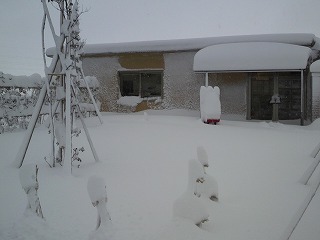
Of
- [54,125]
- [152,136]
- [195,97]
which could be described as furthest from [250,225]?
[195,97]

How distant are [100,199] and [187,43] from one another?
1145 centimetres

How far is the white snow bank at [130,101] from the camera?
45.2 ft

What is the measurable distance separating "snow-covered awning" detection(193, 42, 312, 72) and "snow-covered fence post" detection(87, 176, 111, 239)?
389 inches

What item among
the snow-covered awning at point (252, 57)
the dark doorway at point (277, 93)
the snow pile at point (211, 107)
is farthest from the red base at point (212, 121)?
the dark doorway at point (277, 93)

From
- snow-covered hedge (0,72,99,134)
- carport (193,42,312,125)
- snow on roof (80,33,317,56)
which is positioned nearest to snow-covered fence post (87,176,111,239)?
snow-covered hedge (0,72,99,134)

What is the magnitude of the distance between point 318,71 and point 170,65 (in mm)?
6128

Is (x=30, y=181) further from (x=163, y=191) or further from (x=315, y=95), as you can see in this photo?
(x=315, y=95)

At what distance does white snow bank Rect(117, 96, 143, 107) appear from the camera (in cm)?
1379

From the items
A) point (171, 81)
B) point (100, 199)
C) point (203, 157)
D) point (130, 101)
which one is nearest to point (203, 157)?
point (203, 157)

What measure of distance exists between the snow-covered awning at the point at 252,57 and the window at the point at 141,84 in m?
2.71

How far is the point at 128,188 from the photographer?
3.39m

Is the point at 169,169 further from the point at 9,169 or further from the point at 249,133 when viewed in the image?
the point at 249,133

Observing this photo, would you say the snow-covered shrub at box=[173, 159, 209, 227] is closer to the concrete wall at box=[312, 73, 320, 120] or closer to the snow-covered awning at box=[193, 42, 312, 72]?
the snow-covered awning at box=[193, 42, 312, 72]

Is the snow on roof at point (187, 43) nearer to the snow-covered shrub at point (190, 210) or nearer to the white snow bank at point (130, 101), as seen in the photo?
the white snow bank at point (130, 101)
